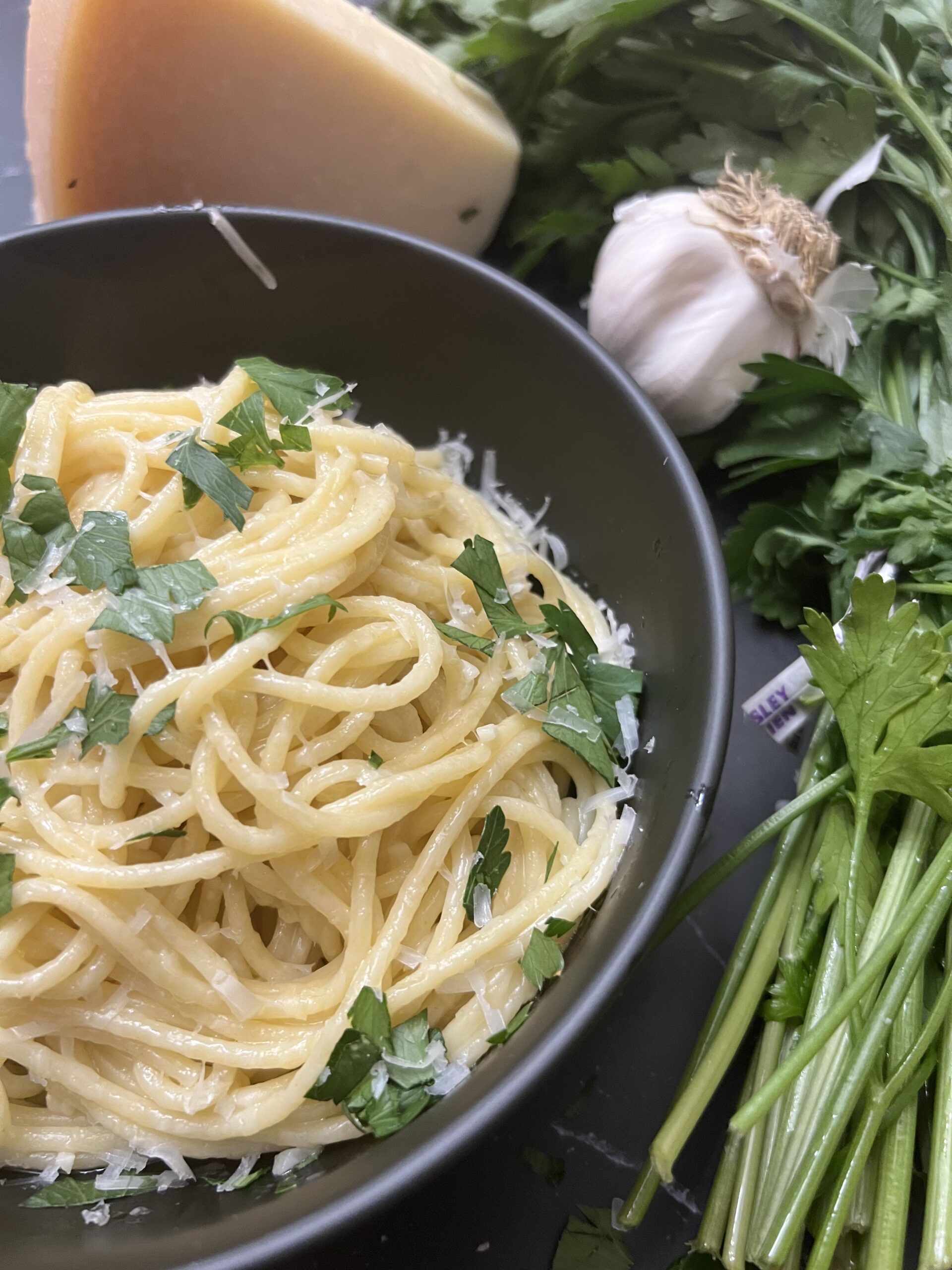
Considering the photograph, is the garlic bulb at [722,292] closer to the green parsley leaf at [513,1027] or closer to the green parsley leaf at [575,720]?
the green parsley leaf at [575,720]

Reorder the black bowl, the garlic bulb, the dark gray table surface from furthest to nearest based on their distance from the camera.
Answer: the garlic bulb → the dark gray table surface → the black bowl

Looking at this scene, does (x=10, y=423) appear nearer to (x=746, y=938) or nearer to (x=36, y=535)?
(x=36, y=535)

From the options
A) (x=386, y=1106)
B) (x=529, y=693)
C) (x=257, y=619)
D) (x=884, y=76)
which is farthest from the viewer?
(x=884, y=76)

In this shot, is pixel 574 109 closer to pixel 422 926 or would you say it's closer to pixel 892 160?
pixel 892 160

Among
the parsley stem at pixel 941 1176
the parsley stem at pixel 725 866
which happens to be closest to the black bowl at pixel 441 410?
the parsley stem at pixel 725 866

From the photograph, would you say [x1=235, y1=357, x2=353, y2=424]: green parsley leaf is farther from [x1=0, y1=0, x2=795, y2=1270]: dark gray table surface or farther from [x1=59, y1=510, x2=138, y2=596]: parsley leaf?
[x1=0, y1=0, x2=795, y2=1270]: dark gray table surface

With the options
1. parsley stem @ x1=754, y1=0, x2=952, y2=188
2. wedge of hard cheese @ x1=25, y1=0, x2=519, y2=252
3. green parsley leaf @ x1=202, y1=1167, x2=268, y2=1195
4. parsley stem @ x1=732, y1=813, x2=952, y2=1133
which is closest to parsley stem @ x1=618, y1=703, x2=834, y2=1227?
parsley stem @ x1=732, y1=813, x2=952, y2=1133

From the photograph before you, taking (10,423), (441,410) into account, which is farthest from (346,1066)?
(441,410)
